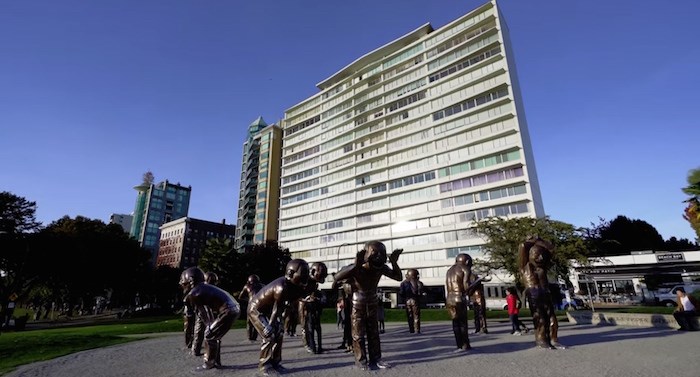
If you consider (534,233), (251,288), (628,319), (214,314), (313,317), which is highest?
(534,233)

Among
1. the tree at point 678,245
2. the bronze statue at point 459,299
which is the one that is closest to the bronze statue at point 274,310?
the bronze statue at point 459,299

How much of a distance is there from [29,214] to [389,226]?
4446cm

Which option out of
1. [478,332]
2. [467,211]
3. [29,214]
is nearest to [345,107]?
[467,211]

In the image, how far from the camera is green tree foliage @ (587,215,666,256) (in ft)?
204

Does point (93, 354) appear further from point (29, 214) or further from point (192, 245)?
point (192, 245)

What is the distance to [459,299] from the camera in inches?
347

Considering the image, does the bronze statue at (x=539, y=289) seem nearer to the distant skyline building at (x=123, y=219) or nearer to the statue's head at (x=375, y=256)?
the statue's head at (x=375, y=256)

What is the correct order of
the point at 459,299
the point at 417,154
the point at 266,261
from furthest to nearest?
the point at 417,154 → the point at 266,261 → the point at 459,299

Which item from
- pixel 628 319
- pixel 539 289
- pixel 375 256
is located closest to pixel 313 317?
pixel 375 256

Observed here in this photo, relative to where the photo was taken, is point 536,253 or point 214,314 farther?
point 536,253

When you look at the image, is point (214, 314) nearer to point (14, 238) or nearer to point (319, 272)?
point (319, 272)

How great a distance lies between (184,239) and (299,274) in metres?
110

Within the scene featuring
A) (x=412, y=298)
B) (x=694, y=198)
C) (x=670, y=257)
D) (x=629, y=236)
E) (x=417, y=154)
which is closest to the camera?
(x=412, y=298)

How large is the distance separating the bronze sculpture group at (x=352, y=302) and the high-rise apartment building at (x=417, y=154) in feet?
121
